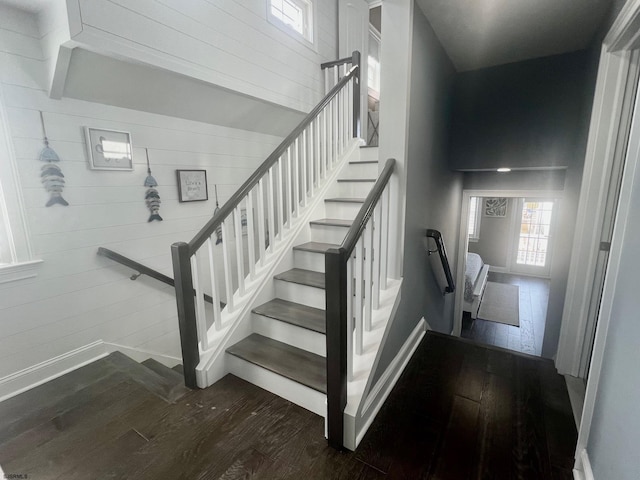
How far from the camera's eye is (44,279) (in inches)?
82.9

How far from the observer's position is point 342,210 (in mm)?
2938

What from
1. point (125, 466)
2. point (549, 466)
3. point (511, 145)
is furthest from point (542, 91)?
point (125, 466)

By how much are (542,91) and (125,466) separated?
395 cm

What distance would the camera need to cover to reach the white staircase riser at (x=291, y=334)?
1.98 meters

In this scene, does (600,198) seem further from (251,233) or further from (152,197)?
(152,197)

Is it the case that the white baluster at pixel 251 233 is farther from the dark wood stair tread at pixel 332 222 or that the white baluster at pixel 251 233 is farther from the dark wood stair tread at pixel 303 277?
the dark wood stair tread at pixel 332 222

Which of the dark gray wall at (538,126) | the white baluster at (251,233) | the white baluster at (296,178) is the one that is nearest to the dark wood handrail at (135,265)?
the white baluster at (251,233)

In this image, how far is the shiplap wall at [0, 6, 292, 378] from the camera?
1.94 meters

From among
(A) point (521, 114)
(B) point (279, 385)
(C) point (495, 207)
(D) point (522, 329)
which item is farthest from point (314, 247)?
(C) point (495, 207)

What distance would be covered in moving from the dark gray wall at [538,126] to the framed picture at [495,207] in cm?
484

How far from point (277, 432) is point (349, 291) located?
0.84 metres

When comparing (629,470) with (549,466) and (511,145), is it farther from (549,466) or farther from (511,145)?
(511,145)

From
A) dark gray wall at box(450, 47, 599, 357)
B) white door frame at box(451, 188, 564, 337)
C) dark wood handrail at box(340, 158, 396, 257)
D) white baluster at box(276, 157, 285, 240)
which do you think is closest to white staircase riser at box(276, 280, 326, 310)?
white baluster at box(276, 157, 285, 240)

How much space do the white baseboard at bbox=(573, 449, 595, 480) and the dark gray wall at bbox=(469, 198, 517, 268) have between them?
7.34 m
